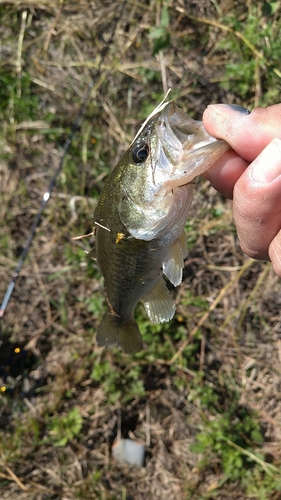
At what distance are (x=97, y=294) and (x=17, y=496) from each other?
1.75 m

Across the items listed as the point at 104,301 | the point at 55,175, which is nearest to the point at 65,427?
the point at 104,301

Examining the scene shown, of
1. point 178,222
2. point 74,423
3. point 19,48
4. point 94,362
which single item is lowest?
point 74,423

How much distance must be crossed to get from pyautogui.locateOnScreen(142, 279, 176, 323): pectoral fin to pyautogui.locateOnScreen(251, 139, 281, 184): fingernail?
80 centimetres

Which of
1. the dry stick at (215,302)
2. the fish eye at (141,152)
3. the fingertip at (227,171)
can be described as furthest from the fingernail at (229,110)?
the dry stick at (215,302)

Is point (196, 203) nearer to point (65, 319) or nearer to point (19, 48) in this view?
point (65, 319)

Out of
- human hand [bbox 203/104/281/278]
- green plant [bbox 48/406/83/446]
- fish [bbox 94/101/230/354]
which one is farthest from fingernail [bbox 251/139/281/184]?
green plant [bbox 48/406/83/446]

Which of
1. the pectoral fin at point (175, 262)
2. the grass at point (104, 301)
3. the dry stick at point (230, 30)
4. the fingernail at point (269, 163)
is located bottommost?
the grass at point (104, 301)

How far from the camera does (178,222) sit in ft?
5.50

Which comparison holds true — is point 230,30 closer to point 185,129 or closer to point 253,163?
point 185,129

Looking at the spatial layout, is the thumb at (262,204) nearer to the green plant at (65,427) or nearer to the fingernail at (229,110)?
the fingernail at (229,110)

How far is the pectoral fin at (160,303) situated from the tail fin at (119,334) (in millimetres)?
261

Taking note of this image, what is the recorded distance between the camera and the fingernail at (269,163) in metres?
1.41

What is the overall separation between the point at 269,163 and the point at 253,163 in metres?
0.06

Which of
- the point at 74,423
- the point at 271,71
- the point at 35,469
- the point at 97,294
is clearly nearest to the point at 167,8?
the point at 271,71
